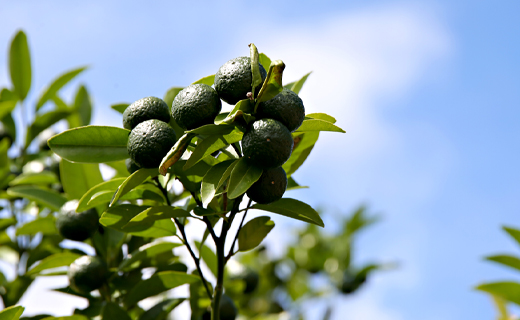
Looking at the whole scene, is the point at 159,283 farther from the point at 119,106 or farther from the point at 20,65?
the point at 20,65

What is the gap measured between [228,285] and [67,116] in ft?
4.69

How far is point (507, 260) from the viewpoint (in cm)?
243

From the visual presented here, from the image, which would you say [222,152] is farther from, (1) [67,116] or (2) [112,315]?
(1) [67,116]

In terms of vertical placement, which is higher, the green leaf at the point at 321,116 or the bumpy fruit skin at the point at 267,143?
the green leaf at the point at 321,116

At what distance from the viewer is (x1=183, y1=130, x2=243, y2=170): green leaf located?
54.9 inches

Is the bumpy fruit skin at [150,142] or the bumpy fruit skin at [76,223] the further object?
the bumpy fruit skin at [76,223]

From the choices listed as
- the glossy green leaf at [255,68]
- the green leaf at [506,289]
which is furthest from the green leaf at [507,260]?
the glossy green leaf at [255,68]

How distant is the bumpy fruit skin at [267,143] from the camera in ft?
4.28

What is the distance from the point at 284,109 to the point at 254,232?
0.58 meters

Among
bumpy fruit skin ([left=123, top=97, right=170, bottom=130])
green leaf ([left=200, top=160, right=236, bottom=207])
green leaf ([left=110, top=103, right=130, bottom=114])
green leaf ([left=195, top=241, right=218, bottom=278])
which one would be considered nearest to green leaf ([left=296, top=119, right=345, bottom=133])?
green leaf ([left=200, top=160, right=236, bottom=207])

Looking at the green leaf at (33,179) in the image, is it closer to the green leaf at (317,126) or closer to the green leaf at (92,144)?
the green leaf at (92,144)

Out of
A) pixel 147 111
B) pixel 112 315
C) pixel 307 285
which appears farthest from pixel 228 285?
pixel 307 285

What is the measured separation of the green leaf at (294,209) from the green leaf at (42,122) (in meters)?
1.93

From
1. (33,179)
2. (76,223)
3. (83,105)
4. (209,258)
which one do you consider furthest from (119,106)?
(83,105)
